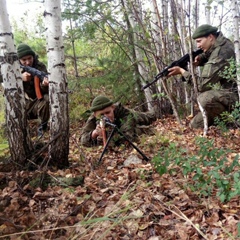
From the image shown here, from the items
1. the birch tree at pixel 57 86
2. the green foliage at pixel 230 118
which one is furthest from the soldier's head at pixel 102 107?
the green foliage at pixel 230 118

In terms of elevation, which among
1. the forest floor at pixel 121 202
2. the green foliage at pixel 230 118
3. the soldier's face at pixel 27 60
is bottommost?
the forest floor at pixel 121 202

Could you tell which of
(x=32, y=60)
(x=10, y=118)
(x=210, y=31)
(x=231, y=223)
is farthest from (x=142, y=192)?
(x=32, y=60)

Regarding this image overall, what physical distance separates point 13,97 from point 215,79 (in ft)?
11.1

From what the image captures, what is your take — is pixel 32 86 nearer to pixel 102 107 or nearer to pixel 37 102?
pixel 37 102

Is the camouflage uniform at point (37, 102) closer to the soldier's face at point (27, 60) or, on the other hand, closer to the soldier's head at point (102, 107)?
the soldier's face at point (27, 60)

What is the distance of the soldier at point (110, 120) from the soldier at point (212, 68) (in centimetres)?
119

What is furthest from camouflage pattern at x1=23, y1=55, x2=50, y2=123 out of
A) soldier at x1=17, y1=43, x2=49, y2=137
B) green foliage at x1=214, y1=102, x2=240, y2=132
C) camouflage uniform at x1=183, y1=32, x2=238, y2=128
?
green foliage at x1=214, y1=102, x2=240, y2=132

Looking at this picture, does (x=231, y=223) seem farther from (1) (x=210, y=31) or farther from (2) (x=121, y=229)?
(1) (x=210, y=31)

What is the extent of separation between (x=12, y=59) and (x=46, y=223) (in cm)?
190

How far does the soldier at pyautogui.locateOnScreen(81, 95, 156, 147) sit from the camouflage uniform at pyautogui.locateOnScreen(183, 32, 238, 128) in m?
1.31

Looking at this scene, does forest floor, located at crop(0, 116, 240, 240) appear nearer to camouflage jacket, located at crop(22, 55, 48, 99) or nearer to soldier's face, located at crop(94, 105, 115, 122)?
soldier's face, located at crop(94, 105, 115, 122)

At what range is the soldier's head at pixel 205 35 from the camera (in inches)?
191

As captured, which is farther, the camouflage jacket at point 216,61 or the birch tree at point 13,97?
the camouflage jacket at point 216,61

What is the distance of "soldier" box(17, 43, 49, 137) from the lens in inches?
204
